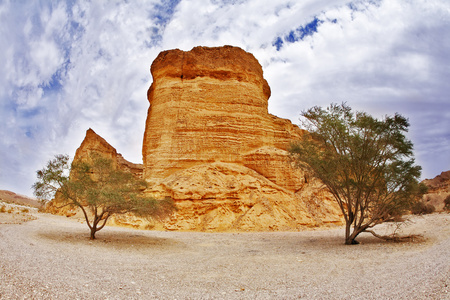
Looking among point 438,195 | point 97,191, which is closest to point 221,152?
point 97,191

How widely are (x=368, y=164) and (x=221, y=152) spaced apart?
663 inches

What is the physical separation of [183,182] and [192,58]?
1482 centimetres

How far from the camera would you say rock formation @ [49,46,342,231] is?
24438mm

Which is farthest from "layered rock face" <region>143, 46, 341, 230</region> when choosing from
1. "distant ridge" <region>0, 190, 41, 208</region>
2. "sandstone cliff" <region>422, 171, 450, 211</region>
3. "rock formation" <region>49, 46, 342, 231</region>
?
"distant ridge" <region>0, 190, 41, 208</region>

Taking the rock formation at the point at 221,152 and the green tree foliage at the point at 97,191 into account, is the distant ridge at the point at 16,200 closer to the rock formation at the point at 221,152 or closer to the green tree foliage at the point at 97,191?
the rock formation at the point at 221,152

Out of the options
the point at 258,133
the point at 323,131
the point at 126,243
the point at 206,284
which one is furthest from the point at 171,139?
the point at 206,284

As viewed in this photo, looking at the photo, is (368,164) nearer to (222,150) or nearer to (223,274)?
(223,274)

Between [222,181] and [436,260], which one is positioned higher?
[222,181]

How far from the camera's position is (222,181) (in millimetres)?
26312

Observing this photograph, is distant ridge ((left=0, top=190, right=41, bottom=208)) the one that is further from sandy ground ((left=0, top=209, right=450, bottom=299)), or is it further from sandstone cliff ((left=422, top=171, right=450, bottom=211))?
sandstone cliff ((left=422, top=171, right=450, bottom=211))

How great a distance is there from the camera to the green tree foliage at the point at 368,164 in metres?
13.5

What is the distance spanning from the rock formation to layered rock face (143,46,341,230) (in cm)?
8

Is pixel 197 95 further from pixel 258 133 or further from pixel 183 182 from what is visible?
pixel 183 182

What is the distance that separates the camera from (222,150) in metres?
29.3
